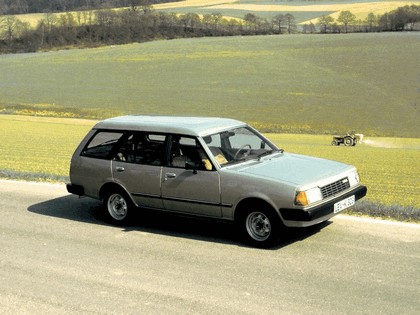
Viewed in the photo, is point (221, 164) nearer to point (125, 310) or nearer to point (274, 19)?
point (125, 310)

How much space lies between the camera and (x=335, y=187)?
25.1 feet

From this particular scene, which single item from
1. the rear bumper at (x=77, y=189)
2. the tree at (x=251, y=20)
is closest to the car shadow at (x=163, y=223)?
the rear bumper at (x=77, y=189)

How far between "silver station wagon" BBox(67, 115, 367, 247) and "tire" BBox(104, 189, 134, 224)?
1 cm

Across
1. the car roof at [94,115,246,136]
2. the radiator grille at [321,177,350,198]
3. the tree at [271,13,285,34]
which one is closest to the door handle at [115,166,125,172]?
the car roof at [94,115,246,136]

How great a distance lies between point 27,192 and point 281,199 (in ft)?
18.8

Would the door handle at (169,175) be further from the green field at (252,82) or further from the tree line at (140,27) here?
the tree line at (140,27)

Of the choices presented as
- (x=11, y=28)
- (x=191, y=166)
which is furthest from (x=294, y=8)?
(x=191, y=166)

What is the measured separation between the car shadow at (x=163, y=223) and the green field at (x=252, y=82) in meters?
38.2

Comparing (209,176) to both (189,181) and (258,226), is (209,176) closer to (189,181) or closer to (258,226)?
(189,181)

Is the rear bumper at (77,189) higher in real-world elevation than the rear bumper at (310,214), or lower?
lower

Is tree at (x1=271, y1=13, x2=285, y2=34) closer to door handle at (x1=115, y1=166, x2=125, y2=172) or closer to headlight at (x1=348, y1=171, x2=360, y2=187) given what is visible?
door handle at (x1=115, y1=166, x2=125, y2=172)

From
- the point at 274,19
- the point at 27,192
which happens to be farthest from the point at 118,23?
the point at 27,192

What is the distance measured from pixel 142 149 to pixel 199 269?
8.27ft

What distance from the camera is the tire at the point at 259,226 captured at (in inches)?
288
